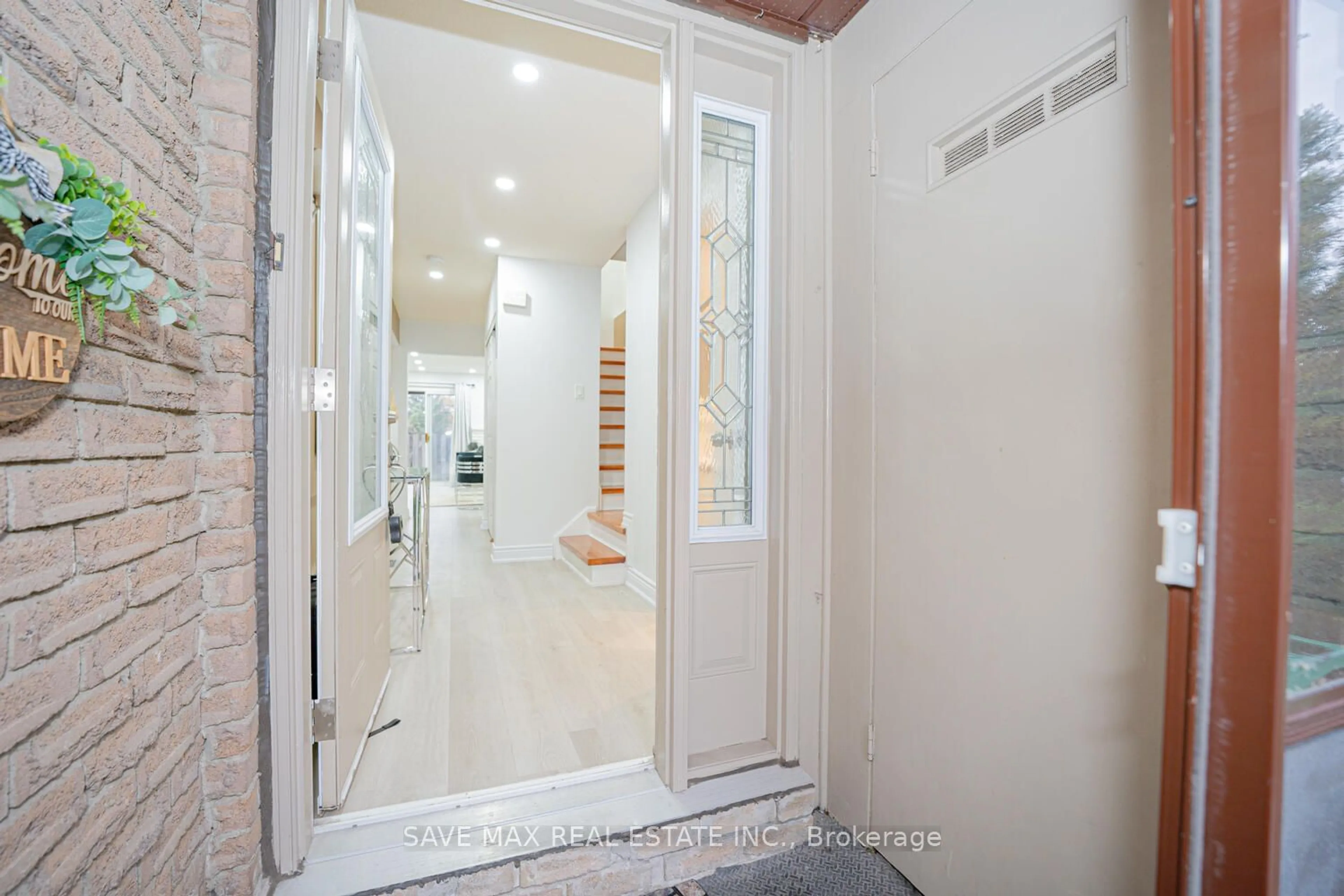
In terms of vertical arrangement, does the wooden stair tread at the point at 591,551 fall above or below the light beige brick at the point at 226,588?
below

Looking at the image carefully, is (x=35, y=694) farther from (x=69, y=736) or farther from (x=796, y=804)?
(x=796, y=804)

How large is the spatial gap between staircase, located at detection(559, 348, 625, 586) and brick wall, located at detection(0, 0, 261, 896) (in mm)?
2942

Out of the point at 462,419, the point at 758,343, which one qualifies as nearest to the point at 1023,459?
the point at 758,343

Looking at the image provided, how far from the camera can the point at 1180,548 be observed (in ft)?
2.58

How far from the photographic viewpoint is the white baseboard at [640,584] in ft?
12.2

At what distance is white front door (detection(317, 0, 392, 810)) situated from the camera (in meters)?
1.47

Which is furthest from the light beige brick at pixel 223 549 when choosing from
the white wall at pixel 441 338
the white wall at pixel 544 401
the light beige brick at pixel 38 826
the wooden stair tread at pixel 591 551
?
the white wall at pixel 441 338

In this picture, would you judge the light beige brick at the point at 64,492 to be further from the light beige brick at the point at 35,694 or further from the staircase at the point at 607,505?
the staircase at the point at 607,505

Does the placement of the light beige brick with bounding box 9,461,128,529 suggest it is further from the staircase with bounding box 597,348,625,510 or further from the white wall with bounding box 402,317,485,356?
the white wall with bounding box 402,317,485,356

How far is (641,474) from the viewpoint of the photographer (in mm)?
3840

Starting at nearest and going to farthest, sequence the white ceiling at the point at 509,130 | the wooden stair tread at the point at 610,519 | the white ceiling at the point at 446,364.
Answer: the white ceiling at the point at 509,130, the wooden stair tread at the point at 610,519, the white ceiling at the point at 446,364

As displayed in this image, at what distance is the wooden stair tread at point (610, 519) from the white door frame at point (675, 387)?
262 centimetres

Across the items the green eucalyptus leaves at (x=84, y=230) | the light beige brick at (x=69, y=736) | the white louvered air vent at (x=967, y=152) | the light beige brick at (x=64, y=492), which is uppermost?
the white louvered air vent at (x=967, y=152)

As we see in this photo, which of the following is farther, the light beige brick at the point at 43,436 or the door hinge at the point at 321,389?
the door hinge at the point at 321,389
